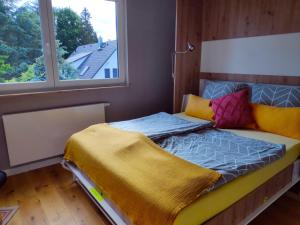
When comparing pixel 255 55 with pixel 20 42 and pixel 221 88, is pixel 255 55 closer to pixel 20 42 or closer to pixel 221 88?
pixel 221 88

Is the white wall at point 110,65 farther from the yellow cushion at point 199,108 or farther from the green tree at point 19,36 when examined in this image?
the yellow cushion at point 199,108

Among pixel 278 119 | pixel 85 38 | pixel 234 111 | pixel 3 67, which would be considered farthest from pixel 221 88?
Result: pixel 3 67

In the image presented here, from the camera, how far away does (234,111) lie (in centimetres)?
219

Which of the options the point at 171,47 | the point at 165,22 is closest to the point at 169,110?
the point at 171,47

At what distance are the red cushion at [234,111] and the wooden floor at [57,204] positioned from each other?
0.78 metres

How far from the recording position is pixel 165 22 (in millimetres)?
3131

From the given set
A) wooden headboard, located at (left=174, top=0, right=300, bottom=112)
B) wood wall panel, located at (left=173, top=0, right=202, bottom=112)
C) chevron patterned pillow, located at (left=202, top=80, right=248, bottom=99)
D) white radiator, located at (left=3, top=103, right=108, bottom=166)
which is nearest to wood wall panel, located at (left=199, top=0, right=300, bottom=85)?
wooden headboard, located at (left=174, top=0, right=300, bottom=112)

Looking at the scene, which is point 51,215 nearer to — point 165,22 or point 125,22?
point 125,22

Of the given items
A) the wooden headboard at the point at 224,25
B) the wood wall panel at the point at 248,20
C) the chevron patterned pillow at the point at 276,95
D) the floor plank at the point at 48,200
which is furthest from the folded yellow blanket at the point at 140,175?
the wood wall panel at the point at 248,20

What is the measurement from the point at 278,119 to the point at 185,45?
1.49 m

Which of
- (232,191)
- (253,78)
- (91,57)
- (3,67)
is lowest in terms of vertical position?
(232,191)

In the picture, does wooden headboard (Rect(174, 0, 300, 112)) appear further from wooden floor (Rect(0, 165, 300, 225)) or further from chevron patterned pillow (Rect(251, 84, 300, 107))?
wooden floor (Rect(0, 165, 300, 225))

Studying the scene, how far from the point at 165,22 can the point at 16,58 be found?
1941 millimetres

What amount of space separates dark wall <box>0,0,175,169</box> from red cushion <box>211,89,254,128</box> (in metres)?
1.18
